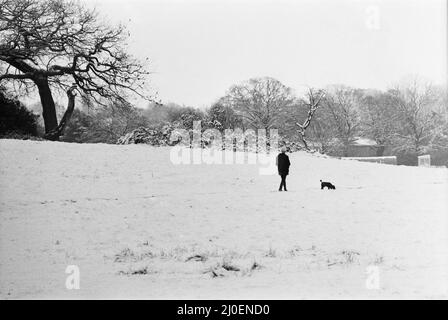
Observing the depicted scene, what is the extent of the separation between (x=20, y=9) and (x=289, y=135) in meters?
57.5

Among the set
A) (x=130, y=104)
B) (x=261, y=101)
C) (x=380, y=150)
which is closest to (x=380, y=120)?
(x=380, y=150)

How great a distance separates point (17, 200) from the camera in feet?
62.2

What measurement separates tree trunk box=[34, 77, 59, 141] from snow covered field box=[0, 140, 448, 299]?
4325 mm

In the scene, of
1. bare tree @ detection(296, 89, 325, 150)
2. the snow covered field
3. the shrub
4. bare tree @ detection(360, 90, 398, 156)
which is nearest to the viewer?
the snow covered field

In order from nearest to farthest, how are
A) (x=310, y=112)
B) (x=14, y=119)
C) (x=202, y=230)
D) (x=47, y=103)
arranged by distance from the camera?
1. (x=202, y=230)
2. (x=14, y=119)
3. (x=47, y=103)
4. (x=310, y=112)

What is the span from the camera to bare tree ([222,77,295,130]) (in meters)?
77.7

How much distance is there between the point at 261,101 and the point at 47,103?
51.0 metres

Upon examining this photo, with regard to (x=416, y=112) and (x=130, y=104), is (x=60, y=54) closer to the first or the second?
(x=130, y=104)

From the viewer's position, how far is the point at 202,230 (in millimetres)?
15039

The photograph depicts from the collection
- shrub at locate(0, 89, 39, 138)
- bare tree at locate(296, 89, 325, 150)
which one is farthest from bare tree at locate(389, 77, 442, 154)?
shrub at locate(0, 89, 39, 138)

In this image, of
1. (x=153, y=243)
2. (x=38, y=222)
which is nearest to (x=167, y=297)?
(x=153, y=243)

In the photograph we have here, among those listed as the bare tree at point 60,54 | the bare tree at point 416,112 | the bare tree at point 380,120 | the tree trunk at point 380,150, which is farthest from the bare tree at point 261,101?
the bare tree at point 60,54

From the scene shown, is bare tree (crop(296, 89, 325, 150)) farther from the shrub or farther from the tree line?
the shrub

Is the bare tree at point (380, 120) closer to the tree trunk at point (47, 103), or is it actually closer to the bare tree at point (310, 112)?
the bare tree at point (310, 112)
